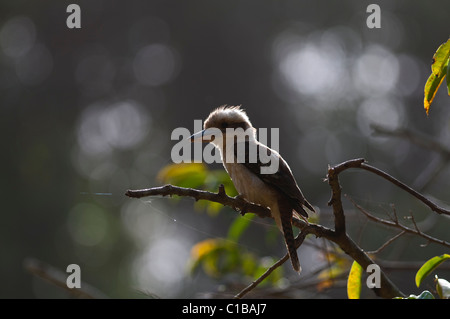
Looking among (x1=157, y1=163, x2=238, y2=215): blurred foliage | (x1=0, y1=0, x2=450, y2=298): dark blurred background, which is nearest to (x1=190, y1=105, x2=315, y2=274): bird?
(x1=157, y1=163, x2=238, y2=215): blurred foliage

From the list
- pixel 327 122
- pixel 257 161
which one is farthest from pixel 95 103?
pixel 257 161

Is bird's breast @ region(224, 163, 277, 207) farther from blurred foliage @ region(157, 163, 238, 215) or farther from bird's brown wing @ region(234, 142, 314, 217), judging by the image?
blurred foliage @ region(157, 163, 238, 215)

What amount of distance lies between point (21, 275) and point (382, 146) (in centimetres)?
541

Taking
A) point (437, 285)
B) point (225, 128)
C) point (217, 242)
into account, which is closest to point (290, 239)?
point (437, 285)

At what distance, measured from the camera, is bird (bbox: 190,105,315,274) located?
110 inches

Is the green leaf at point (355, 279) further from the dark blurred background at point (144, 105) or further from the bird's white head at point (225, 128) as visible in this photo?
the dark blurred background at point (144, 105)

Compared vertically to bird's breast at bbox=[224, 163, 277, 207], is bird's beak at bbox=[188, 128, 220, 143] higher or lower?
higher

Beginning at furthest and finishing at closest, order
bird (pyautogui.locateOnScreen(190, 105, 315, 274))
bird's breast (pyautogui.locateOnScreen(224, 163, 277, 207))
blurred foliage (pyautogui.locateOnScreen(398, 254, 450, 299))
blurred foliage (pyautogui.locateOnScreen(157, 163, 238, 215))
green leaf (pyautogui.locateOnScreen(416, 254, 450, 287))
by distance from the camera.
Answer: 1. blurred foliage (pyautogui.locateOnScreen(157, 163, 238, 215))
2. bird's breast (pyautogui.locateOnScreen(224, 163, 277, 207))
3. bird (pyautogui.locateOnScreen(190, 105, 315, 274))
4. green leaf (pyautogui.locateOnScreen(416, 254, 450, 287))
5. blurred foliage (pyautogui.locateOnScreen(398, 254, 450, 299))

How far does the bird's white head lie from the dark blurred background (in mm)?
4201

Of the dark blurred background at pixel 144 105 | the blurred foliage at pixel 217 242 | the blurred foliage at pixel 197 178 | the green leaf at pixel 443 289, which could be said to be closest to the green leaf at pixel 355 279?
the green leaf at pixel 443 289

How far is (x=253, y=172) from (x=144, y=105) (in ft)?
27.8

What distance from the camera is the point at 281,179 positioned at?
291cm

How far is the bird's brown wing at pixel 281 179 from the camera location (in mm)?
2824

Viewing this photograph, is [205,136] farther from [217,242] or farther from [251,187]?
[217,242]
